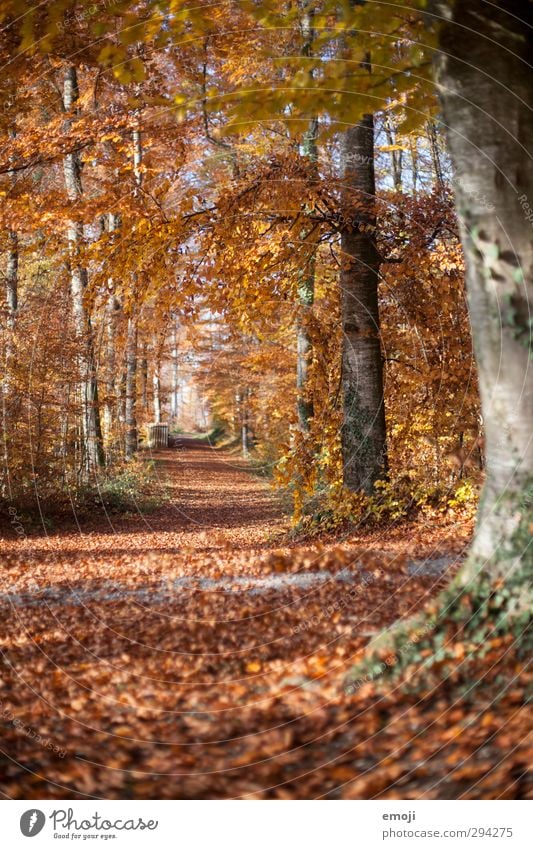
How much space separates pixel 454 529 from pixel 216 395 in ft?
86.0

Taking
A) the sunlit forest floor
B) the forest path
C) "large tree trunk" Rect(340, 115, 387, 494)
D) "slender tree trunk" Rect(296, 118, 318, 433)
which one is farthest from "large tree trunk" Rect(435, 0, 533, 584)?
"slender tree trunk" Rect(296, 118, 318, 433)

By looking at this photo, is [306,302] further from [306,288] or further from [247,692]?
[247,692]

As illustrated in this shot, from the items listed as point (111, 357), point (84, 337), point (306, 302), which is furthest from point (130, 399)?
point (306, 302)

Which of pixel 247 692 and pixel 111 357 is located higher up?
pixel 111 357

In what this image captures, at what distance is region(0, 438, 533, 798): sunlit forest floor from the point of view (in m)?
3.34

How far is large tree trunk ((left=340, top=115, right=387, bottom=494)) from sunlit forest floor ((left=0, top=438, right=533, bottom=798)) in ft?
6.72

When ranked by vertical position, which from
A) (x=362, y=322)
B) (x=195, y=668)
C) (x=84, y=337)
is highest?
(x=84, y=337)

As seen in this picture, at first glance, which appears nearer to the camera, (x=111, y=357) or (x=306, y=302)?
(x=306, y=302)

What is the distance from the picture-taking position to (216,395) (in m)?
33.8

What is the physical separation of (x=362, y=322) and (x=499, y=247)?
5.29 m

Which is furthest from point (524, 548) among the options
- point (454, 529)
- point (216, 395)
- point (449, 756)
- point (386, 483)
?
point (216, 395)

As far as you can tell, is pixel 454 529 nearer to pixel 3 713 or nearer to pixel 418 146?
pixel 3 713

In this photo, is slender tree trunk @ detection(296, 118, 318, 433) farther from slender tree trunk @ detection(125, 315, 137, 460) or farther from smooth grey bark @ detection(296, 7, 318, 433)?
slender tree trunk @ detection(125, 315, 137, 460)

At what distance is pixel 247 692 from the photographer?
13.6 ft
